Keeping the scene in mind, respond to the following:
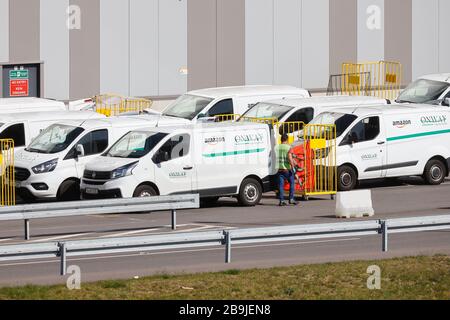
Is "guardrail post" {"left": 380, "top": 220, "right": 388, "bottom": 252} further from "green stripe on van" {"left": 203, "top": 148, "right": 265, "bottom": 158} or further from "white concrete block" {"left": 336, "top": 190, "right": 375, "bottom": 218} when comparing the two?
"green stripe on van" {"left": 203, "top": 148, "right": 265, "bottom": 158}

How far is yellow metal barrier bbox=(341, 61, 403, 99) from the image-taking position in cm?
4366

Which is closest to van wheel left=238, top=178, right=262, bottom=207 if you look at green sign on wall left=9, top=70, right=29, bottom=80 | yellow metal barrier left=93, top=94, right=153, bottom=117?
yellow metal barrier left=93, top=94, right=153, bottom=117

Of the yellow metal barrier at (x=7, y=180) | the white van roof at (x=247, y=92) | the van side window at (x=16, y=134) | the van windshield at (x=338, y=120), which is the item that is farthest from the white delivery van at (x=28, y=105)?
the van windshield at (x=338, y=120)

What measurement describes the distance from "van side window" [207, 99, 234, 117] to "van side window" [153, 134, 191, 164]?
5.82 metres

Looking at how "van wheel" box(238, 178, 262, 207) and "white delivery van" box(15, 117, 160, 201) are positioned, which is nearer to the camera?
"van wheel" box(238, 178, 262, 207)

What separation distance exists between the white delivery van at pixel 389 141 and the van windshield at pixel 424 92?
4817 mm

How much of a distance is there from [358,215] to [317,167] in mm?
3352

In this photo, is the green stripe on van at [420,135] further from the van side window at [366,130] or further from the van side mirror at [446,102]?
the van side mirror at [446,102]

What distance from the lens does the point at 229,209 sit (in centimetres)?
2738

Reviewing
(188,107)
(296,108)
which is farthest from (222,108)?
(296,108)

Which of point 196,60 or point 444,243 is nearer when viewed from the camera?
point 444,243

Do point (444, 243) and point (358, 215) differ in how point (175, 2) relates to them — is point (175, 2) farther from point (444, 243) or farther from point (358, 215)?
point (444, 243)
